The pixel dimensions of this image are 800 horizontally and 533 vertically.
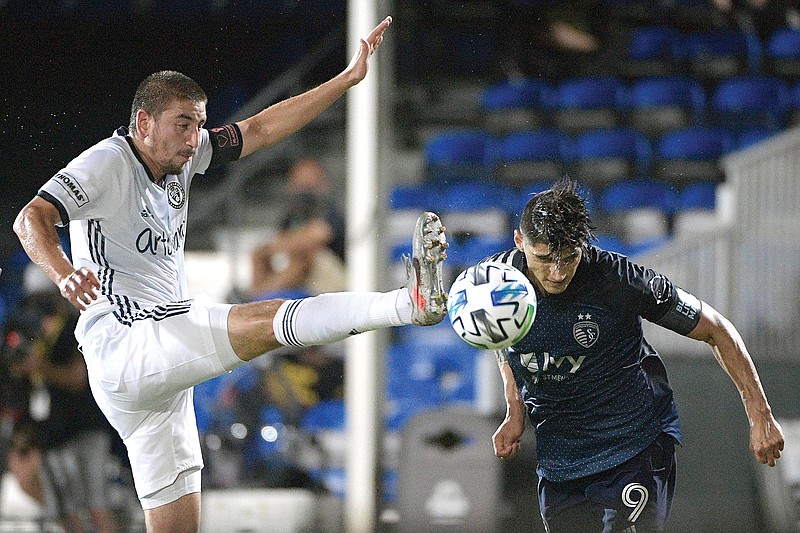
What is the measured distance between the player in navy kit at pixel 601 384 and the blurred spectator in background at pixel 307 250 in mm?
3626

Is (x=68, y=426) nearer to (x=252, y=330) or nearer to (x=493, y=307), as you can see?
(x=252, y=330)

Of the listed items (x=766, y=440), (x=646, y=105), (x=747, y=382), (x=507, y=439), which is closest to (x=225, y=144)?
(x=507, y=439)

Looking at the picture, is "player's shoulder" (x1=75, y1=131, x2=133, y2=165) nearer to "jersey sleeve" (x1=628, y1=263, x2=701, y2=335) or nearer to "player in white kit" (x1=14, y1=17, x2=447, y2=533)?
"player in white kit" (x1=14, y1=17, x2=447, y2=533)

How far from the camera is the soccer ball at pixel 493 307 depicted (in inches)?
126

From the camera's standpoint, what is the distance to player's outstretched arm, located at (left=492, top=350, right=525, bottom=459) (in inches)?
146

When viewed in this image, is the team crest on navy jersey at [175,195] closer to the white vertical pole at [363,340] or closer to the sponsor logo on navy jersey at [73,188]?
the sponsor logo on navy jersey at [73,188]

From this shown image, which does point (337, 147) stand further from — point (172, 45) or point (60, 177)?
point (60, 177)

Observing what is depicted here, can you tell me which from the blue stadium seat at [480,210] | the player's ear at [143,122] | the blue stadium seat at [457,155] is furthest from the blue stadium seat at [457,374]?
the player's ear at [143,122]

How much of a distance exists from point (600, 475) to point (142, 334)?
5.03 feet

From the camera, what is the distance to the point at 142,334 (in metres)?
3.46

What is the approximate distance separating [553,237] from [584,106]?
15.8 feet

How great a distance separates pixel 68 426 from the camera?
6.34 metres

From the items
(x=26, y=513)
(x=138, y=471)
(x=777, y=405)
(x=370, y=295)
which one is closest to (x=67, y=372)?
(x=26, y=513)

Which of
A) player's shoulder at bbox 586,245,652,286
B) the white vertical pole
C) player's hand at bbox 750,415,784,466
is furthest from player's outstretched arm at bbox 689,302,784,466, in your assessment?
the white vertical pole
